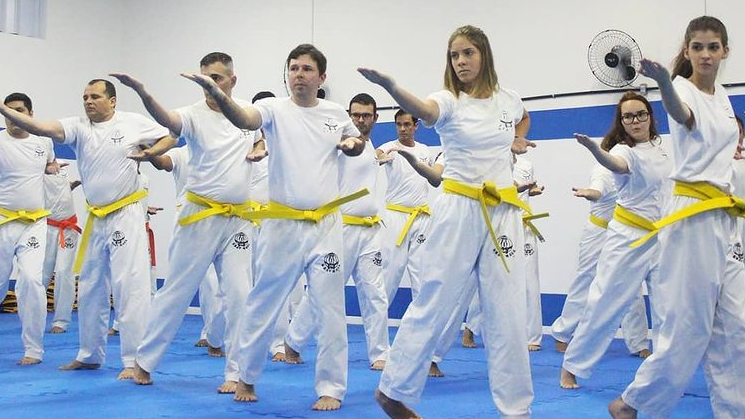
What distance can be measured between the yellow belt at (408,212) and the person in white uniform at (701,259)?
3.97 meters

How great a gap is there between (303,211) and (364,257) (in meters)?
1.92

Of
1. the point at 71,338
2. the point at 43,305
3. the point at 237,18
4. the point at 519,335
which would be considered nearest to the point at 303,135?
the point at 519,335

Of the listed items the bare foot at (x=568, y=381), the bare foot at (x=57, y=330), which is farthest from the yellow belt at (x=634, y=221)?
the bare foot at (x=57, y=330)

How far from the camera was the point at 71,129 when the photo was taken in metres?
6.23

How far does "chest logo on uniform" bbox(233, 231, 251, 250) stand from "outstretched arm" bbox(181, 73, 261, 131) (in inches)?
44.5

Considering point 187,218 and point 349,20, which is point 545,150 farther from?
point 187,218

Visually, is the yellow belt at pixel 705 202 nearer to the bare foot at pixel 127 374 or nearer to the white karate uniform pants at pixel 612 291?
the white karate uniform pants at pixel 612 291

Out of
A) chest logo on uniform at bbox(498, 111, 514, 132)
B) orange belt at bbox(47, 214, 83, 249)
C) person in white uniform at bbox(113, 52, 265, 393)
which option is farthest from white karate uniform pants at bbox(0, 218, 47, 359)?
chest logo on uniform at bbox(498, 111, 514, 132)

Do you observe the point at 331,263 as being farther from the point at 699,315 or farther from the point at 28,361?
the point at 28,361

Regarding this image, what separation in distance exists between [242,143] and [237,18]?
667 cm

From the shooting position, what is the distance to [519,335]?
412 centimetres

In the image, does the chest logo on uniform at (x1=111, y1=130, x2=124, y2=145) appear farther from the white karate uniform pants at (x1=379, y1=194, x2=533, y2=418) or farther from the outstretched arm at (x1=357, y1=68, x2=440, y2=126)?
the white karate uniform pants at (x1=379, y1=194, x2=533, y2=418)

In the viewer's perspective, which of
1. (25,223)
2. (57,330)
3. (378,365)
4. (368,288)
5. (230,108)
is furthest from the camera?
(57,330)

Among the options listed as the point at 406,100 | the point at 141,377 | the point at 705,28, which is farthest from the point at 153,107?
the point at 705,28
